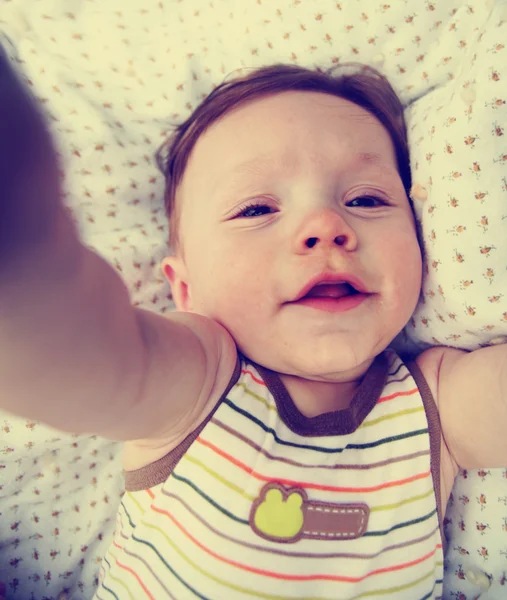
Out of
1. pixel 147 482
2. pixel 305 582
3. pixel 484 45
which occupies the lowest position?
pixel 305 582

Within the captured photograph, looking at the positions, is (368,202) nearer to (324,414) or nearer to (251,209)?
(251,209)

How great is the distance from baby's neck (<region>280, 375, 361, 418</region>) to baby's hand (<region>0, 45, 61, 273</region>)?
2.21ft

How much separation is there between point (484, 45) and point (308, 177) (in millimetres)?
413

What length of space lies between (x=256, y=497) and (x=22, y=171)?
2.18ft

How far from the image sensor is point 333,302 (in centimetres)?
84

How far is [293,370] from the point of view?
904mm

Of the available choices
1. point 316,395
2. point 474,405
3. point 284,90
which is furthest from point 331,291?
point 284,90

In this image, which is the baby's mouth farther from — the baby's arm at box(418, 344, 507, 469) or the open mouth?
the baby's arm at box(418, 344, 507, 469)

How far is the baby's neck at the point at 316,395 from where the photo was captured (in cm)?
93

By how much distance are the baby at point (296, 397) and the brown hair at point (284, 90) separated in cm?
4

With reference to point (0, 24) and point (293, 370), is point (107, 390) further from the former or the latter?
point (0, 24)

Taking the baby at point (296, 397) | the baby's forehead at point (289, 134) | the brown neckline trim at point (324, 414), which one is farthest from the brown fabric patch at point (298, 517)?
the baby's forehead at point (289, 134)

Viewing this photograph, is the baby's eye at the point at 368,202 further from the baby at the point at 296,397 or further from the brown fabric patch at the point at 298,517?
the brown fabric patch at the point at 298,517

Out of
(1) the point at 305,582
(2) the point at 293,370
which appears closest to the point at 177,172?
(2) the point at 293,370
